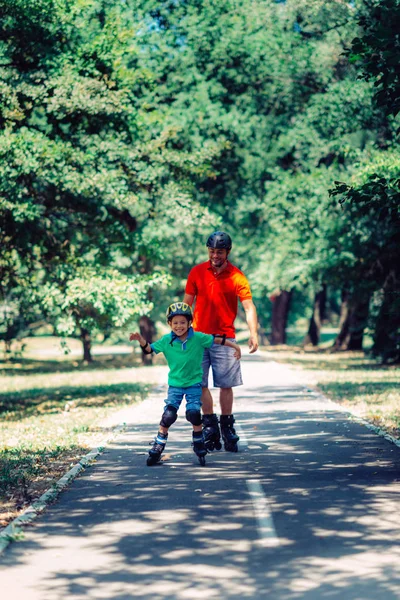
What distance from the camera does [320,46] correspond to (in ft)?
94.8

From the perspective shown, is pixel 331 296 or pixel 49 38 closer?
pixel 49 38

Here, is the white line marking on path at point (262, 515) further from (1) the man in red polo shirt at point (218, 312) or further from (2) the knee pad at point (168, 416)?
(1) the man in red polo shirt at point (218, 312)

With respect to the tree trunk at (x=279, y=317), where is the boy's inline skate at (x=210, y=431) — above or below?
below

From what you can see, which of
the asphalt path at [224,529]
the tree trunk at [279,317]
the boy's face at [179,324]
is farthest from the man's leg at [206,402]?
the tree trunk at [279,317]

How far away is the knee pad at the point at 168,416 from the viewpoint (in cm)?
959

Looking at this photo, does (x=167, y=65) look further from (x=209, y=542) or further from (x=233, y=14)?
(x=209, y=542)

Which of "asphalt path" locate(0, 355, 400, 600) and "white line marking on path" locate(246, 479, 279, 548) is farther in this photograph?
"white line marking on path" locate(246, 479, 279, 548)

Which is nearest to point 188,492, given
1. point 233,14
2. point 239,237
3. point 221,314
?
point 221,314

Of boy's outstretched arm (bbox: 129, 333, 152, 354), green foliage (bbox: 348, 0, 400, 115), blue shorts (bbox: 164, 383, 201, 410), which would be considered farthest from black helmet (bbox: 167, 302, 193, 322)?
green foliage (bbox: 348, 0, 400, 115)

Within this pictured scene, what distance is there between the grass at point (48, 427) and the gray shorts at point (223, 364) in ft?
5.86

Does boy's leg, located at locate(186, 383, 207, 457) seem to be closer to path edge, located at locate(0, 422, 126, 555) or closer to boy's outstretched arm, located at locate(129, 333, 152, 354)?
boy's outstretched arm, located at locate(129, 333, 152, 354)

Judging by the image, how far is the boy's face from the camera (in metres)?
9.34

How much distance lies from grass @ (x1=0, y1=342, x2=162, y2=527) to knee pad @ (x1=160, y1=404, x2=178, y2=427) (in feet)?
3.72

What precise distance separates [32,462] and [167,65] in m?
21.6
